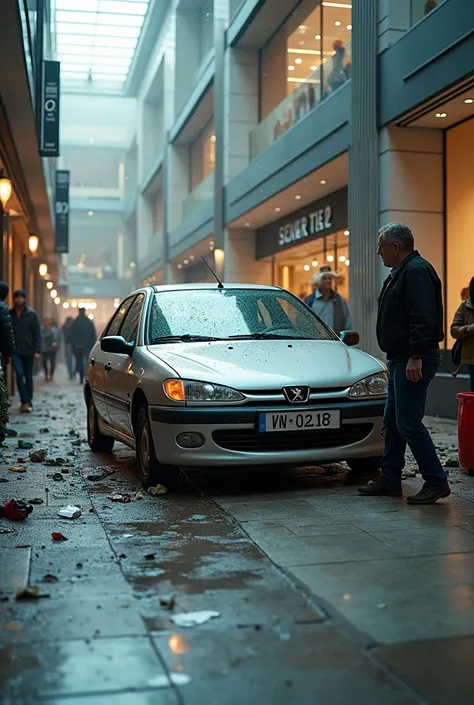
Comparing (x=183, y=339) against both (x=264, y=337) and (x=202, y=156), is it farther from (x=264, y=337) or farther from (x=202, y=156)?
(x=202, y=156)

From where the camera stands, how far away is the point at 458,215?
499 inches

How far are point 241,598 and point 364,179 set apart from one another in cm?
1057

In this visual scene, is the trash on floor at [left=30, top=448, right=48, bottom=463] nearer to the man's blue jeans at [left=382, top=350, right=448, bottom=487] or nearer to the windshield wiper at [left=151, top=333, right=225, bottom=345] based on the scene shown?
the windshield wiper at [left=151, top=333, right=225, bottom=345]

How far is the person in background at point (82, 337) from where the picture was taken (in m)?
24.0

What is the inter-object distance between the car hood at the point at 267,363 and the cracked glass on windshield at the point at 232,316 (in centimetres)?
24

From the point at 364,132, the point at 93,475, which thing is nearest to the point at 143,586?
the point at 93,475

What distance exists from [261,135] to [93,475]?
15208 mm

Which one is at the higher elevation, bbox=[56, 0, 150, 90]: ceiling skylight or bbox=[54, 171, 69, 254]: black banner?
bbox=[56, 0, 150, 90]: ceiling skylight

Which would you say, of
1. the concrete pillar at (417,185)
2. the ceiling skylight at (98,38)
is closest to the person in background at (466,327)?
the concrete pillar at (417,185)

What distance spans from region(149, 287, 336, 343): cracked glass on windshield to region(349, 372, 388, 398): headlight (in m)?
0.87

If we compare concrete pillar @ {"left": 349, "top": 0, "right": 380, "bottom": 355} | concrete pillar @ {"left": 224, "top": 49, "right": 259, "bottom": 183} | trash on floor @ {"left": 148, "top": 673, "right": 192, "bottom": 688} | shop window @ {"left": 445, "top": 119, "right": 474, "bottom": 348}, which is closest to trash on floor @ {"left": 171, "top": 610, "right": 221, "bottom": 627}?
trash on floor @ {"left": 148, "top": 673, "right": 192, "bottom": 688}

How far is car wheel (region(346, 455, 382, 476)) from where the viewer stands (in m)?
6.66

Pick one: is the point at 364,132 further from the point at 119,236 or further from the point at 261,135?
the point at 119,236

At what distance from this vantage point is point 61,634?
127 inches
